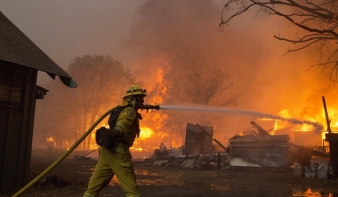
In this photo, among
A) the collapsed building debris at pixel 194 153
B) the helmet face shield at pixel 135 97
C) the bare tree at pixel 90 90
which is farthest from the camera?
the bare tree at pixel 90 90

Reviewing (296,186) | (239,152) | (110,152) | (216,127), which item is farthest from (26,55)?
A: (216,127)

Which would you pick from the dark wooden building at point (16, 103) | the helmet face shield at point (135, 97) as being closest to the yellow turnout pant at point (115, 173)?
the helmet face shield at point (135, 97)

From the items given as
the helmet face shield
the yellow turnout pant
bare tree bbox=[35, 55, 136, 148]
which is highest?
bare tree bbox=[35, 55, 136, 148]

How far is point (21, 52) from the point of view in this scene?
918 centimetres

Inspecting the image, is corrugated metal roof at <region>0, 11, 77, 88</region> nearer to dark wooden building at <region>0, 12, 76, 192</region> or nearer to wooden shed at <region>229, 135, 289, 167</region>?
dark wooden building at <region>0, 12, 76, 192</region>

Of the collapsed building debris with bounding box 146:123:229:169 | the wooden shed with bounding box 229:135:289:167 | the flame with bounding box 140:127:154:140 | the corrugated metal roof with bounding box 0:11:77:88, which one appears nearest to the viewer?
the corrugated metal roof with bounding box 0:11:77:88

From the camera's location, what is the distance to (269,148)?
17172 mm

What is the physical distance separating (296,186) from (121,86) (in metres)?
40.1

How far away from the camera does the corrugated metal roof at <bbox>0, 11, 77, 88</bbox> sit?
8516mm

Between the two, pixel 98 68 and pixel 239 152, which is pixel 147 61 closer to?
pixel 98 68

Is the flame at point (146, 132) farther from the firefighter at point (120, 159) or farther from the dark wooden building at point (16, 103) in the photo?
the firefighter at point (120, 159)

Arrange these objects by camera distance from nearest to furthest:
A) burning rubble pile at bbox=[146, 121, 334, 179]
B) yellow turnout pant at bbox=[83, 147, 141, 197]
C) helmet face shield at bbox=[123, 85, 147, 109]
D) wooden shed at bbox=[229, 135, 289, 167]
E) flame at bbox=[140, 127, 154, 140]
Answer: yellow turnout pant at bbox=[83, 147, 141, 197]
helmet face shield at bbox=[123, 85, 147, 109]
burning rubble pile at bbox=[146, 121, 334, 179]
wooden shed at bbox=[229, 135, 289, 167]
flame at bbox=[140, 127, 154, 140]

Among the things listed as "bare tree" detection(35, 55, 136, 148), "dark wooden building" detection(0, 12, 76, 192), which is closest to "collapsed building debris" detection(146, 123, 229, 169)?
"dark wooden building" detection(0, 12, 76, 192)

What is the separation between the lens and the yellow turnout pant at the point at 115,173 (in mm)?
4922
